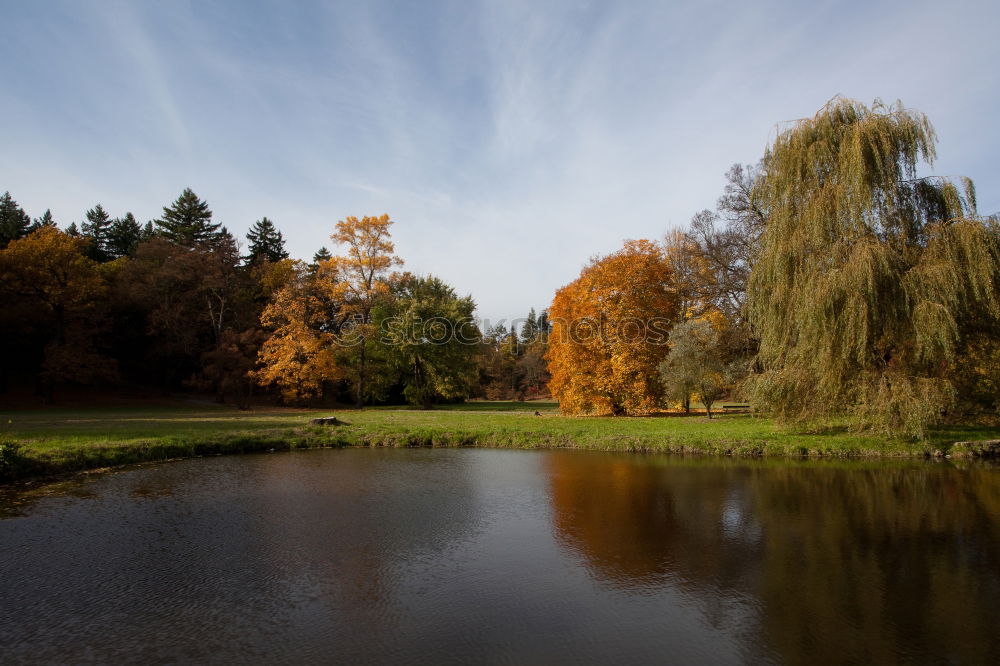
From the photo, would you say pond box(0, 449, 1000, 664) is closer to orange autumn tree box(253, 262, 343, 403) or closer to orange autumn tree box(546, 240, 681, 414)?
orange autumn tree box(546, 240, 681, 414)

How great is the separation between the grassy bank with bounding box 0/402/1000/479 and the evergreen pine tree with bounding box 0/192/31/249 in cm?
2963

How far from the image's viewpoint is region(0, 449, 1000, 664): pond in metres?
5.75

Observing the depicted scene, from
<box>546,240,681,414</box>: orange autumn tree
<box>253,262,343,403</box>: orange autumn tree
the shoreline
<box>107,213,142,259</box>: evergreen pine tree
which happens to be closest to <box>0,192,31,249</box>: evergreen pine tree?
<box>107,213,142,259</box>: evergreen pine tree

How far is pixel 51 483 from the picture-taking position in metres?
13.0

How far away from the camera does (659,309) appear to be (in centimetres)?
2834

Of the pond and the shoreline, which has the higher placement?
the shoreline

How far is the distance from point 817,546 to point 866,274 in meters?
9.77

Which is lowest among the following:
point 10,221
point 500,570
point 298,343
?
point 500,570

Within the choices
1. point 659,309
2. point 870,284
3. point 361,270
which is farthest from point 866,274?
point 361,270

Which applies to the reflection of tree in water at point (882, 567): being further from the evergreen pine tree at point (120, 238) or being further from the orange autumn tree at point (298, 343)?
the evergreen pine tree at point (120, 238)

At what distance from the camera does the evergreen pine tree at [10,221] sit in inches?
1678

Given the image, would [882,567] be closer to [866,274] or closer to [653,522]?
[653,522]

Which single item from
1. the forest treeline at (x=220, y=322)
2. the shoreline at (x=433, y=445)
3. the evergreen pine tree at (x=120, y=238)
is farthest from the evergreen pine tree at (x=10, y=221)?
the shoreline at (x=433, y=445)

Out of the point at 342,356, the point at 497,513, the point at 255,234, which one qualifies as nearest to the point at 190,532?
the point at 497,513
